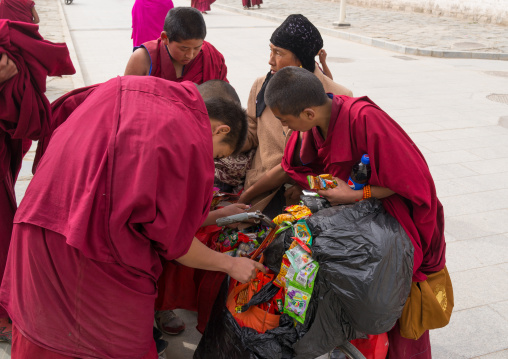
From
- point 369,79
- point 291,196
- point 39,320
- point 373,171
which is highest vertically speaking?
point 373,171

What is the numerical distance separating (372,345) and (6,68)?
6.06 feet

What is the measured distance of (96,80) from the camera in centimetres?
802

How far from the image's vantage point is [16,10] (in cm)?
759

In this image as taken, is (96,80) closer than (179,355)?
No

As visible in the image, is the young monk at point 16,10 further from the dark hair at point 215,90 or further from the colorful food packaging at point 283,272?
the colorful food packaging at point 283,272

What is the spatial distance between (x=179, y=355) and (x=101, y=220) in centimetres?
143

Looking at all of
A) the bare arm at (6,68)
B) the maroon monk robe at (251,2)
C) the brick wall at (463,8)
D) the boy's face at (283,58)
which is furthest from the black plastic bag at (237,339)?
the maroon monk robe at (251,2)

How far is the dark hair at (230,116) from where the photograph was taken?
1.77 metres

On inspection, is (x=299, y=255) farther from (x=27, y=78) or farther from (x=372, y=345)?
(x=27, y=78)

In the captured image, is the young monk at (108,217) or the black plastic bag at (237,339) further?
the black plastic bag at (237,339)

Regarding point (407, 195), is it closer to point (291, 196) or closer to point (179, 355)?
point (291, 196)

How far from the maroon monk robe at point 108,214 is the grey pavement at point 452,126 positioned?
115 centimetres

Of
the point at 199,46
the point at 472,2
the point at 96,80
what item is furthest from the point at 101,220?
the point at 472,2

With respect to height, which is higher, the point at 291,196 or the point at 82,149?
the point at 82,149
